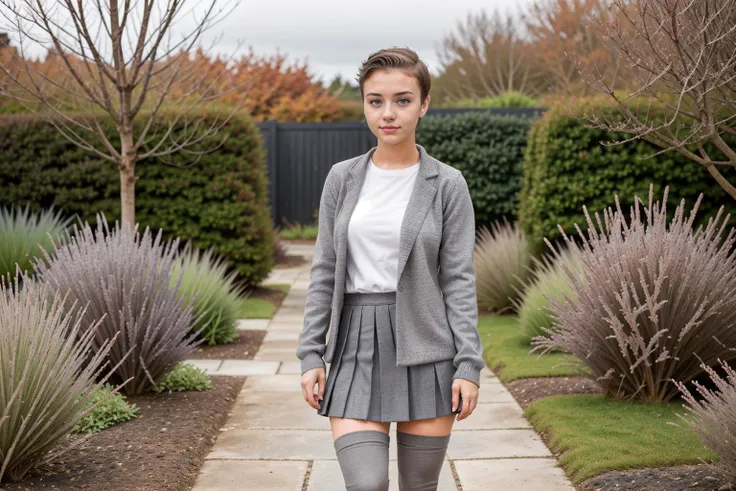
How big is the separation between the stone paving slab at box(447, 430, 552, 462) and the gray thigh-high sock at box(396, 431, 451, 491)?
2.09 metres

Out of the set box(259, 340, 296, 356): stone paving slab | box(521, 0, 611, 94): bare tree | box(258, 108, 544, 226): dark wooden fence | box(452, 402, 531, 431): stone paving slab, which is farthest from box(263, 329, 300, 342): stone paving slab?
box(521, 0, 611, 94): bare tree

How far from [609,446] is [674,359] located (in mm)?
869

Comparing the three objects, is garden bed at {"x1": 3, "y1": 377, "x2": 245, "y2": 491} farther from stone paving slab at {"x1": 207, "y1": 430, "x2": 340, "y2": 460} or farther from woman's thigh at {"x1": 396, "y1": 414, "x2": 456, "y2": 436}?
woman's thigh at {"x1": 396, "y1": 414, "x2": 456, "y2": 436}

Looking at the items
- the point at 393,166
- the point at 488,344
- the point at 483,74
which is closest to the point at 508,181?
the point at 488,344

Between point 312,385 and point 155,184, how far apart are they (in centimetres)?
801

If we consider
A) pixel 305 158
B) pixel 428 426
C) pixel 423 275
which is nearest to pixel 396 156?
pixel 423 275

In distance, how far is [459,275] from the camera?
3012 millimetres

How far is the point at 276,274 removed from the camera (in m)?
13.4

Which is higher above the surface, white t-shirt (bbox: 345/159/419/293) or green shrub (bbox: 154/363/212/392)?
white t-shirt (bbox: 345/159/419/293)

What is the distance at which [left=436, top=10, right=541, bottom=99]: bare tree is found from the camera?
2664 centimetres

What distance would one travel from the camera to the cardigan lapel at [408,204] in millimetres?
2947

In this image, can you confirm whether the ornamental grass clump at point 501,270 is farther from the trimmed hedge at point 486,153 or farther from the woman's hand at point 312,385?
the woman's hand at point 312,385

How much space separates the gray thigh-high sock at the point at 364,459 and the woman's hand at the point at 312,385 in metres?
0.14

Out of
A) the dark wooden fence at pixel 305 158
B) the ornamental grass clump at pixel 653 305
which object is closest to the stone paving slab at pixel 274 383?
the ornamental grass clump at pixel 653 305
